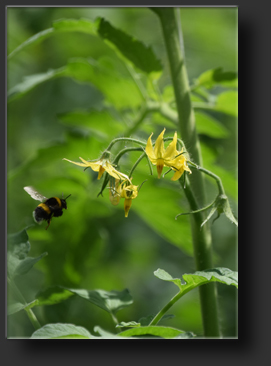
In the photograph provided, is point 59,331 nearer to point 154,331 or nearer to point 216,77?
point 154,331

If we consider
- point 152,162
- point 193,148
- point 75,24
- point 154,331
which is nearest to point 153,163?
point 152,162

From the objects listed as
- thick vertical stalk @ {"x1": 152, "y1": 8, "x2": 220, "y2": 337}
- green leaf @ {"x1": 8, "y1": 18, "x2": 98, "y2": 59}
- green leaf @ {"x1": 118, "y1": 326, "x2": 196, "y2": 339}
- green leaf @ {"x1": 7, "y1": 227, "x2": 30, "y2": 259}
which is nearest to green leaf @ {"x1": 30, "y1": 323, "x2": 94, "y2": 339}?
green leaf @ {"x1": 118, "y1": 326, "x2": 196, "y2": 339}

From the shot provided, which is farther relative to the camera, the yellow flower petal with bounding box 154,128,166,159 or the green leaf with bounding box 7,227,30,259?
the green leaf with bounding box 7,227,30,259

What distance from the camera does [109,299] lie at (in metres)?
1.05

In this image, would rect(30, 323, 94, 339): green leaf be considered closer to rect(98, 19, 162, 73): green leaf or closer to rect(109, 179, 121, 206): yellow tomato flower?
rect(109, 179, 121, 206): yellow tomato flower

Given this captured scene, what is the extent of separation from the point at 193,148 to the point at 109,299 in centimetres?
39

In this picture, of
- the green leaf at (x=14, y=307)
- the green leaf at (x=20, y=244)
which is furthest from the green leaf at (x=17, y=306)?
the green leaf at (x=20, y=244)

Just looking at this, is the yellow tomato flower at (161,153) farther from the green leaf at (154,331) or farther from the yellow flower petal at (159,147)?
the green leaf at (154,331)

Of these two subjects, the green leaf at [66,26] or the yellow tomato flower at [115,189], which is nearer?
the yellow tomato flower at [115,189]

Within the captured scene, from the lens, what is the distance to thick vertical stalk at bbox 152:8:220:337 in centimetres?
106

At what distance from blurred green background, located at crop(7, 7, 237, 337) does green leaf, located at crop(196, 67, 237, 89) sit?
0.19 ft

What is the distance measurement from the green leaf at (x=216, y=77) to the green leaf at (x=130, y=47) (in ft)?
0.38

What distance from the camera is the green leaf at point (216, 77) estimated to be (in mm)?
1146

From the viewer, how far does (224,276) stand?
890 millimetres
